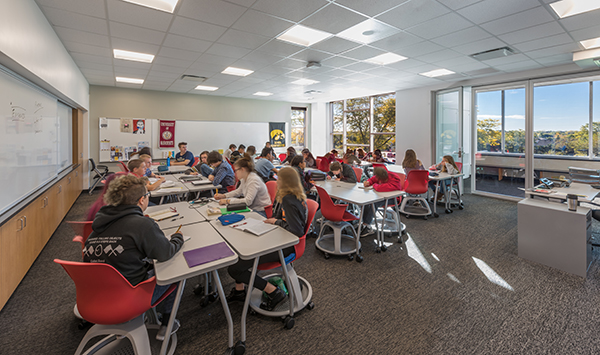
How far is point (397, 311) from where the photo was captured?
2.39 metres

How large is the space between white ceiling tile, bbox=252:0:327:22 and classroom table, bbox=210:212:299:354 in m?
2.47

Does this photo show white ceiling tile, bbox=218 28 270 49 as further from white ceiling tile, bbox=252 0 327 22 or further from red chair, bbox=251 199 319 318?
red chair, bbox=251 199 319 318

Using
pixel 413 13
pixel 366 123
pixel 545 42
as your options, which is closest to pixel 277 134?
pixel 366 123

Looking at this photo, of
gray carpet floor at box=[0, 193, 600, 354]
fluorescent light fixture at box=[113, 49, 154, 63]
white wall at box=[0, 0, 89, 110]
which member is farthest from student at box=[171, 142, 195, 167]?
gray carpet floor at box=[0, 193, 600, 354]

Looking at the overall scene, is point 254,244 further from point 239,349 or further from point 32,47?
point 32,47

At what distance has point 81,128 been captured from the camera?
7.03 meters

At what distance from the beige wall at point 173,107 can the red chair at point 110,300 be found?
8.12m

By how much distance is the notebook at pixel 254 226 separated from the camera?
2.21m

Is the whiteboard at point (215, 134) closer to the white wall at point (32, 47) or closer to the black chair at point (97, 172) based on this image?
the black chair at point (97, 172)

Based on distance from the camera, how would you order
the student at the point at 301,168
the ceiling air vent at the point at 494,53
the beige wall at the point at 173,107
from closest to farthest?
the student at the point at 301,168 < the ceiling air vent at the point at 494,53 < the beige wall at the point at 173,107

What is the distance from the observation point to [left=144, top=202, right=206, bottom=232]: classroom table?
8.06 ft

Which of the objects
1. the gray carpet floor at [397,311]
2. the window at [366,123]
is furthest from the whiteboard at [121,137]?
the window at [366,123]

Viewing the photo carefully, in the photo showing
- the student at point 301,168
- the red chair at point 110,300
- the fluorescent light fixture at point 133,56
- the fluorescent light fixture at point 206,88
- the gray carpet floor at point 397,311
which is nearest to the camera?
the red chair at point 110,300

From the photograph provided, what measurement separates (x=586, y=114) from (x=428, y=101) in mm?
3591
